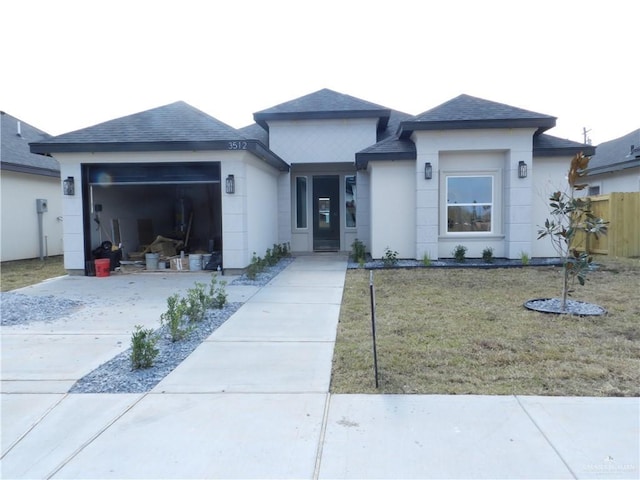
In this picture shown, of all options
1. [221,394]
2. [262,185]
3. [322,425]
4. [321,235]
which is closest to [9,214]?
[262,185]

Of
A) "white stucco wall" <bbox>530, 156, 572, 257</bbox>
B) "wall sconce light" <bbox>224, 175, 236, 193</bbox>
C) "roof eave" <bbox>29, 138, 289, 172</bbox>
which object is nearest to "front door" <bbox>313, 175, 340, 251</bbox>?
"roof eave" <bbox>29, 138, 289, 172</bbox>

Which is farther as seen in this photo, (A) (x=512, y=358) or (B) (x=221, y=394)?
(A) (x=512, y=358)

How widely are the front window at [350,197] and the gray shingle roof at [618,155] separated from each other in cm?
809

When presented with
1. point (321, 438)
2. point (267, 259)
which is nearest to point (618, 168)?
point (267, 259)

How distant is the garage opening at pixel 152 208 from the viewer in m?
11.3

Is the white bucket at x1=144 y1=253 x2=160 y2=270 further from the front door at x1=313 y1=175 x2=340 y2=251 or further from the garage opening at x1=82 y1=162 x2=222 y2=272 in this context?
the front door at x1=313 y1=175 x2=340 y2=251

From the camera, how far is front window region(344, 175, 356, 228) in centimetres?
1612

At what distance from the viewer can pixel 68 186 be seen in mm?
11055

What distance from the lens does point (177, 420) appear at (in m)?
3.58

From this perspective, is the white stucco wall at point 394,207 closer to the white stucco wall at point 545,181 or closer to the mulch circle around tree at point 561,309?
the white stucco wall at point 545,181

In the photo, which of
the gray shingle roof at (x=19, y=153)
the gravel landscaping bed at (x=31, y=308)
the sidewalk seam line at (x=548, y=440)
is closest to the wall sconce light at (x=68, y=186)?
the gravel landscaping bed at (x=31, y=308)

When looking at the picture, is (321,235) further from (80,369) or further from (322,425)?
(322,425)

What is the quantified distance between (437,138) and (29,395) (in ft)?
33.9

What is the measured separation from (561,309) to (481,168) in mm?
6136
